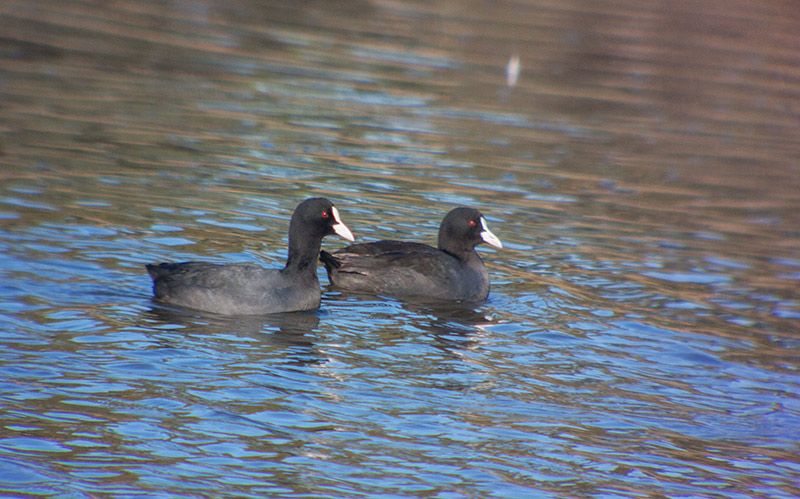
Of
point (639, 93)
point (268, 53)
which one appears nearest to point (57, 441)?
point (268, 53)

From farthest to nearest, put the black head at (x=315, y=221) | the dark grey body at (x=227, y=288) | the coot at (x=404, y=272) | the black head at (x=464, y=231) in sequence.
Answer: the black head at (x=464, y=231) → the coot at (x=404, y=272) → the black head at (x=315, y=221) → the dark grey body at (x=227, y=288)

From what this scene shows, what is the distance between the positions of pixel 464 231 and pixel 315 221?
6.68 ft

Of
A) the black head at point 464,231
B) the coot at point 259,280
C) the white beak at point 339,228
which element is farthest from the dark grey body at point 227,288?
the black head at point 464,231

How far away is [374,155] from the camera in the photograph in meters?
17.0

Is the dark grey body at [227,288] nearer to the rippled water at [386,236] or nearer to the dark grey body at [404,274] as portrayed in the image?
the rippled water at [386,236]

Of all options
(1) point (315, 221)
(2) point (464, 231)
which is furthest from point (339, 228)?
(2) point (464, 231)

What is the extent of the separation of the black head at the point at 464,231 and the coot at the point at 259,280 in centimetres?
171

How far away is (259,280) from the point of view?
10031mm

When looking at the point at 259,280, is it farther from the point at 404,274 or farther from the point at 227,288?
the point at 404,274

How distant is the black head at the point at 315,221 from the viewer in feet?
34.2

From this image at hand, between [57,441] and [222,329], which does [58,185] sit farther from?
[57,441]

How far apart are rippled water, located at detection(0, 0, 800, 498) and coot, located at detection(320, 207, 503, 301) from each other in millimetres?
209

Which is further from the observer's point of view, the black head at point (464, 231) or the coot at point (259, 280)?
the black head at point (464, 231)

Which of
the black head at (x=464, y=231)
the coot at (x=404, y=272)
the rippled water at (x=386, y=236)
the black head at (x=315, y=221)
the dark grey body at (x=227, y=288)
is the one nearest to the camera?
the rippled water at (x=386, y=236)
